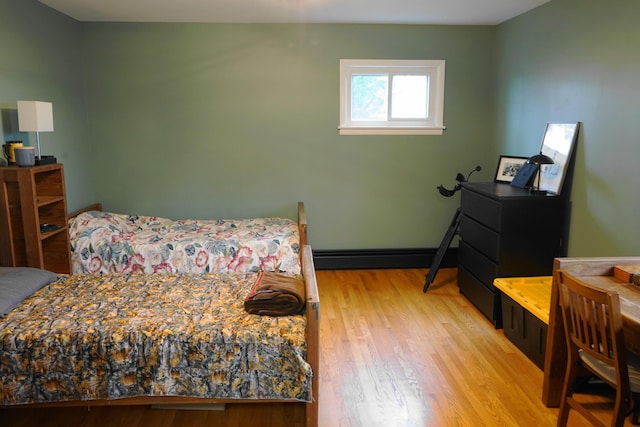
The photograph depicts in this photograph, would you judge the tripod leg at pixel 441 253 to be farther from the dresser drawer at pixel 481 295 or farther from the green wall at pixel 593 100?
the green wall at pixel 593 100

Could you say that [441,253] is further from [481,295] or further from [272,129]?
[272,129]

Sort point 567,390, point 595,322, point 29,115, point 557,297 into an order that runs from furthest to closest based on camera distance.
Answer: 1. point 29,115
2. point 557,297
3. point 567,390
4. point 595,322

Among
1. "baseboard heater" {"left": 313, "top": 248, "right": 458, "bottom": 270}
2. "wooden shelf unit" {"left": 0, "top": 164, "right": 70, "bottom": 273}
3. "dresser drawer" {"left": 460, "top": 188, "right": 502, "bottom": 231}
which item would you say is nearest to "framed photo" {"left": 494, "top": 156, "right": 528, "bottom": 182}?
"dresser drawer" {"left": 460, "top": 188, "right": 502, "bottom": 231}

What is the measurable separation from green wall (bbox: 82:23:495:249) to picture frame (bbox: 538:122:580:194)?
1145 mm

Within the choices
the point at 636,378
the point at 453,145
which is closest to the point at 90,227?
the point at 453,145

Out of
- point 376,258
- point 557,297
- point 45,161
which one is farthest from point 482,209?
point 45,161

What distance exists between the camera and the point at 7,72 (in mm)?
3332

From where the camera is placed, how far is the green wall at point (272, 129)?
176 inches

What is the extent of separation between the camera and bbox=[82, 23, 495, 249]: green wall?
4477mm

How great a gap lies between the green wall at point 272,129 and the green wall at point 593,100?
35.1 inches

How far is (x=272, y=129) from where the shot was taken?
4.64 metres

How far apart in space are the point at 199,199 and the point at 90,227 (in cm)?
113

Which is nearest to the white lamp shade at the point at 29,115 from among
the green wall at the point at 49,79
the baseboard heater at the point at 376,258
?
the green wall at the point at 49,79

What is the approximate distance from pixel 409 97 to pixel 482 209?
65.4 inches
